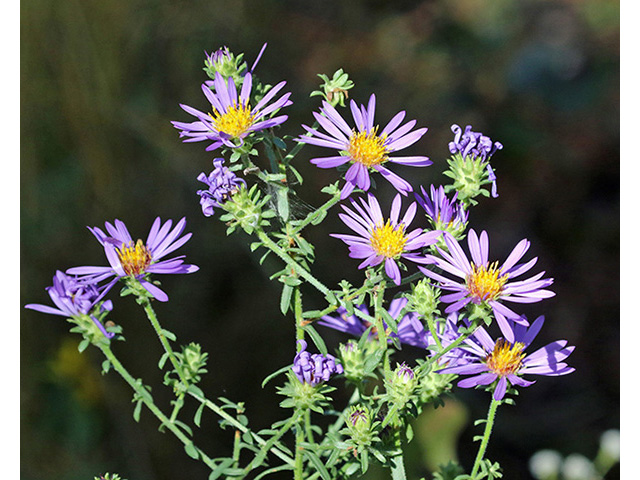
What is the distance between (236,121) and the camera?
0.79 meters

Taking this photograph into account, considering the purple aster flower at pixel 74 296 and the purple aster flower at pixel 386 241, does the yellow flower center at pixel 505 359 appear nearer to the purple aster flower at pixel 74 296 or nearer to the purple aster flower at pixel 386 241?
the purple aster flower at pixel 386 241

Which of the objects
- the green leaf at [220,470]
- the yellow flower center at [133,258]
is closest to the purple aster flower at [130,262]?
the yellow flower center at [133,258]

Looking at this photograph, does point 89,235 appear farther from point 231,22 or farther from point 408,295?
point 408,295

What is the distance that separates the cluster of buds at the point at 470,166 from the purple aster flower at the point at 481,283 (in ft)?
0.20

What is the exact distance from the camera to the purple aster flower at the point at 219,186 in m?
0.78

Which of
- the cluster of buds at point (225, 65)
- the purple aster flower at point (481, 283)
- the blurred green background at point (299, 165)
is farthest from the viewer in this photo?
the blurred green background at point (299, 165)

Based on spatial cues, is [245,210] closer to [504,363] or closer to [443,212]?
[443,212]

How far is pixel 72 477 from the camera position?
5.73 ft

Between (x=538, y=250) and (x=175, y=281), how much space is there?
121cm

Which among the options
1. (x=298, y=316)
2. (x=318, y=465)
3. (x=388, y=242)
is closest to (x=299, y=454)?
(x=318, y=465)

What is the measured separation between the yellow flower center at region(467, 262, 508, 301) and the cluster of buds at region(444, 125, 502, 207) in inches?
3.7

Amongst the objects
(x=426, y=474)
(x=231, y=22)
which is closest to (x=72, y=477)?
(x=426, y=474)

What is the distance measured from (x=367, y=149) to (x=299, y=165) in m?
1.34

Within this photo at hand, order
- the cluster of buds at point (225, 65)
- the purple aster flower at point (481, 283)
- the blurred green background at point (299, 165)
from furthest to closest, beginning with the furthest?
the blurred green background at point (299, 165) → the cluster of buds at point (225, 65) → the purple aster flower at point (481, 283)
